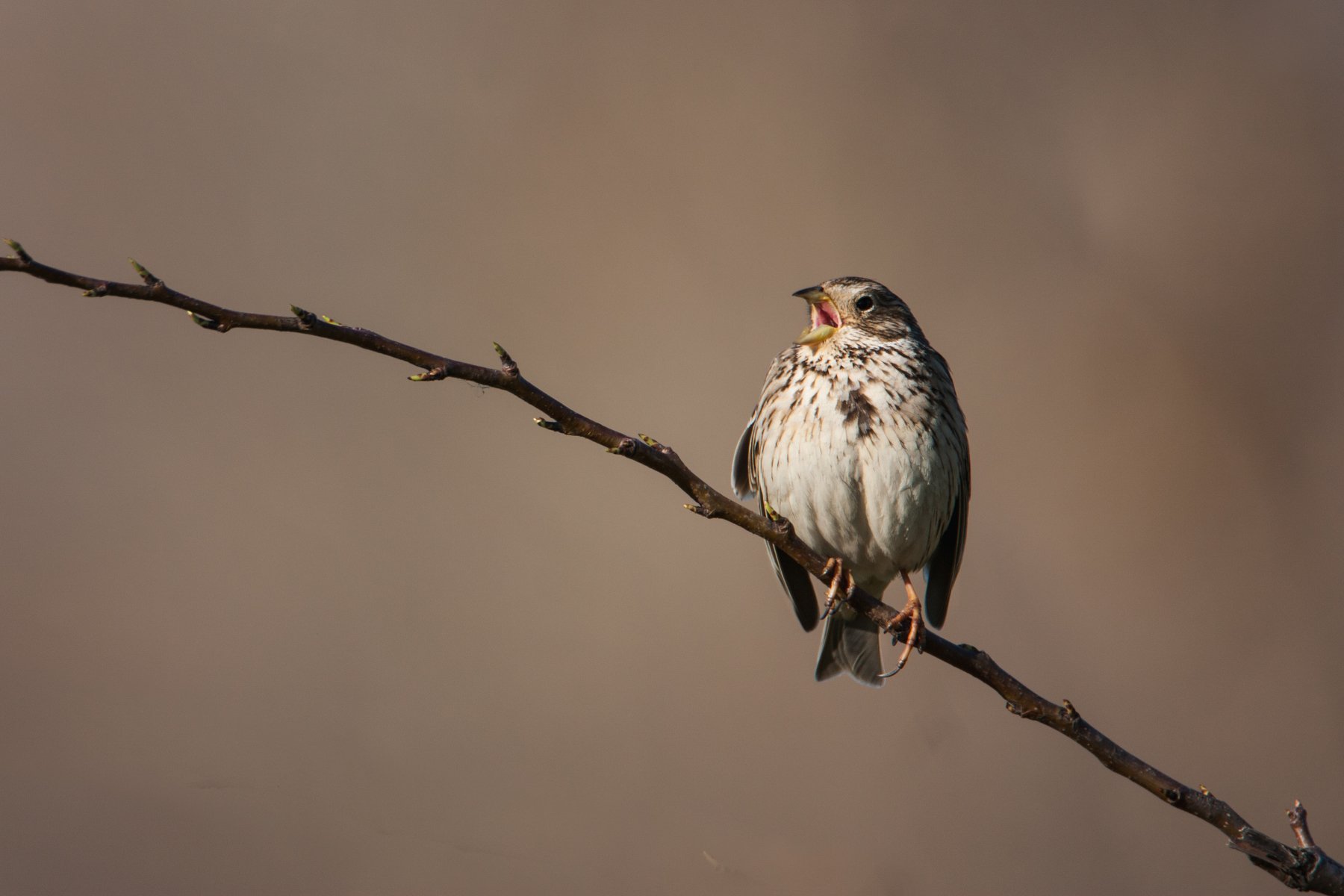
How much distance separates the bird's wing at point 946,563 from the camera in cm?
373

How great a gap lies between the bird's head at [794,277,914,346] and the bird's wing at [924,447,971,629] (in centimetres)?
52

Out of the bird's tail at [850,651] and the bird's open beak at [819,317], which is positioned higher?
the bird's open beak at [819,317]

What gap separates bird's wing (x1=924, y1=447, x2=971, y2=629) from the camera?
373 cm

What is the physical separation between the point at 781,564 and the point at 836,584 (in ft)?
3.44

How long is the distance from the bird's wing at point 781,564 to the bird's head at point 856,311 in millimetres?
418

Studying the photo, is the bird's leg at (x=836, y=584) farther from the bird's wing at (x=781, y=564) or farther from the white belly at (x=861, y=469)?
the bird's wing at (x=781, y=564)

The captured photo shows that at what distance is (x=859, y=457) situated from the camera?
3.25 metres

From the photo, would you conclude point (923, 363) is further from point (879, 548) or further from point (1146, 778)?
point (1146, 778)

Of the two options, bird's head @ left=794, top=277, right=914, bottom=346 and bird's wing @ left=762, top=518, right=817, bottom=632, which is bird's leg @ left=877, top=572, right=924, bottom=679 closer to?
bird's wing @ left=762, top=518, right=817, bottom=632

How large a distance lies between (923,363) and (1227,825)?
5.74 ft

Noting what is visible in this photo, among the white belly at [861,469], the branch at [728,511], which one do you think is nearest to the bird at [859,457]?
the white belly at [861,469]

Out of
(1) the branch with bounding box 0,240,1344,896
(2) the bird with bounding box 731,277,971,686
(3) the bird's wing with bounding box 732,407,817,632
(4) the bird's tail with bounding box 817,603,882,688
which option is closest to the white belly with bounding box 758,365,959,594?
(2) the bird with bounding box 731,277,971,686

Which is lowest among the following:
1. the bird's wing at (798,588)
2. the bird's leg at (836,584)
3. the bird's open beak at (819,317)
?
the bird's leg at (836,584)

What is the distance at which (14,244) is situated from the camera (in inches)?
55.3
